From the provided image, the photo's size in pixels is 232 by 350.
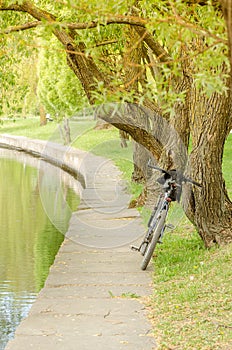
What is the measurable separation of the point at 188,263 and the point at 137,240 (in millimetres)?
2404

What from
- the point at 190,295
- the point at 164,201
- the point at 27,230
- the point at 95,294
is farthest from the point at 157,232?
the point at 27,230

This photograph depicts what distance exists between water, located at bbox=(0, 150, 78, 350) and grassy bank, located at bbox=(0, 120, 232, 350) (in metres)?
1.70

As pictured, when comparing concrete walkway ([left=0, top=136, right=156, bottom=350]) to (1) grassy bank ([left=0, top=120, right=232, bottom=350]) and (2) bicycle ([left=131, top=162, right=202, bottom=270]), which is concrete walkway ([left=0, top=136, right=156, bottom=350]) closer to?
(1) grassy bank ([left=0, top=120, right=232, bottom=350])

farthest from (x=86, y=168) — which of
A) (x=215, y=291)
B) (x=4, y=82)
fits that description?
(x=215, y=291)

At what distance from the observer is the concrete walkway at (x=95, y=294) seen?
22.5ft

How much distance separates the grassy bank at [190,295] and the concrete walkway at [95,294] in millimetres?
164

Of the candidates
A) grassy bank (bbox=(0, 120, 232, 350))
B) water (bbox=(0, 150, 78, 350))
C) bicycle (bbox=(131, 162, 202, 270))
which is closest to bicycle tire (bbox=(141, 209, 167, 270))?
bicycle (bbox=(131, 162, 202, 270))

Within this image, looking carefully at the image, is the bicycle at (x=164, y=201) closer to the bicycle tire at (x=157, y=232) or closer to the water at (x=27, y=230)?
the bicycle tire at (x=157, y=232)

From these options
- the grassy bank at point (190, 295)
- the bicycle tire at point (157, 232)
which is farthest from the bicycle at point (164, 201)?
the grassy bank at point (190, 295)

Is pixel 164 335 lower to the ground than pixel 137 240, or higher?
higher

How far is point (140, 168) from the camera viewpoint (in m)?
18.9

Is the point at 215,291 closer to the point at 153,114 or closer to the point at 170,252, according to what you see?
the point at 170,252

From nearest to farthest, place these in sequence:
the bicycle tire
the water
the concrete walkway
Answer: the concrete walkway
the bicycle tire
the water

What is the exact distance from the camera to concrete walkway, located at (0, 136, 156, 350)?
6859mm
